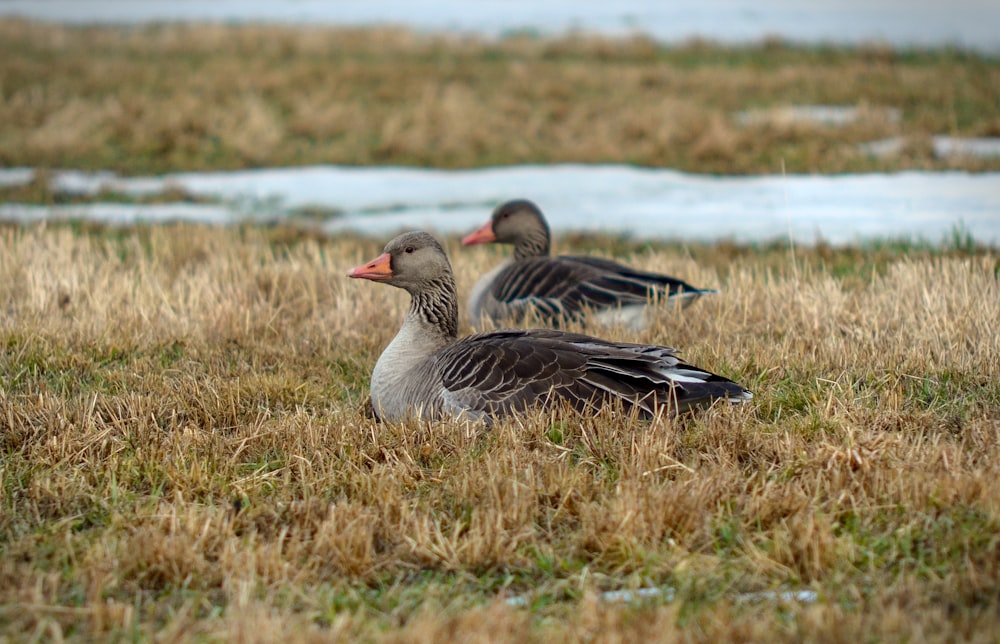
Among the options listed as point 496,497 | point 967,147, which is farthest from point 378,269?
point 967,147

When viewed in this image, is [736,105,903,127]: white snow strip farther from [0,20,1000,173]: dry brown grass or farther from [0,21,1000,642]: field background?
[0,21,1000,642]: field background

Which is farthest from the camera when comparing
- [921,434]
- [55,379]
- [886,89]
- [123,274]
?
[886,89]

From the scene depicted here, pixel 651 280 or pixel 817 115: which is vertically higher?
pixel 817 115

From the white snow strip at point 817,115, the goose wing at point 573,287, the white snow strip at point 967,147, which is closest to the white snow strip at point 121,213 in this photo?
the goose wing at point 573,287

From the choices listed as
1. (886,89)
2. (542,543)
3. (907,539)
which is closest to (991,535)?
(907,539)

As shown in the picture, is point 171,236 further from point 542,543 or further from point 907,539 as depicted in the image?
point 907,539

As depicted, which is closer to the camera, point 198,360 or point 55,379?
point 55,379

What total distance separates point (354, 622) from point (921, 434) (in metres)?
2.71

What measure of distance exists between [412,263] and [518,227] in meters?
3.00

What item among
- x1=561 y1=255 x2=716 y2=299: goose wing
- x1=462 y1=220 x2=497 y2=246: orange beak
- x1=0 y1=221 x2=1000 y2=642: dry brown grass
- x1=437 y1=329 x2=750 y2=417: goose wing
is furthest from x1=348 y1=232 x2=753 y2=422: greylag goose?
x1=462 y1=220 x2=497 y2=246: orange beak

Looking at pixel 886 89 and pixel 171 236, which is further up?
pixel 886 89

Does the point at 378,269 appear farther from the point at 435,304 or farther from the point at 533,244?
the point at 533,244

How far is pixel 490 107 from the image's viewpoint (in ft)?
62.1

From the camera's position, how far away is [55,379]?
5859mm
